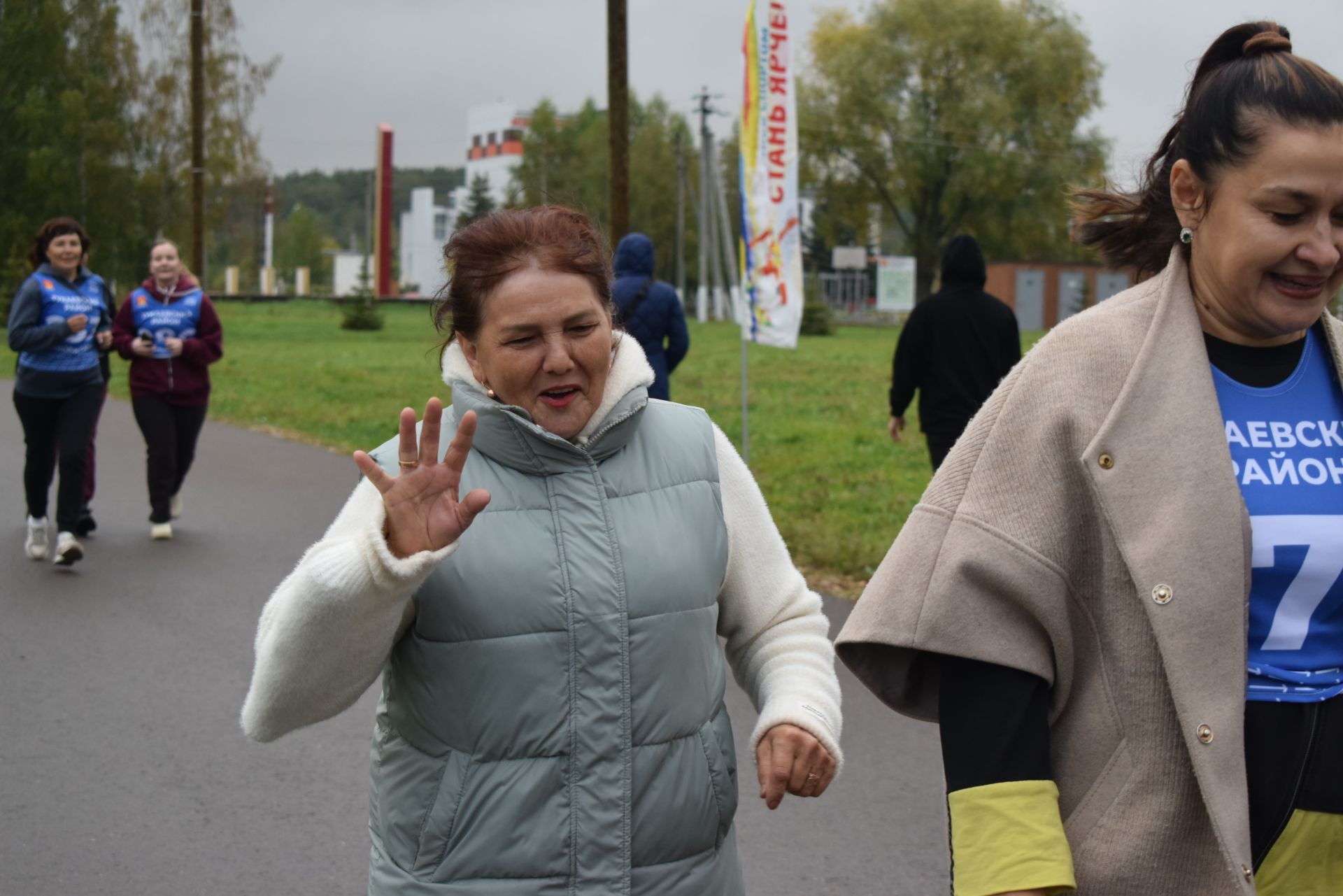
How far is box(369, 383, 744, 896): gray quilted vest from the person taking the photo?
7.78 feet

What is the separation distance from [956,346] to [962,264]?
18.9 inches

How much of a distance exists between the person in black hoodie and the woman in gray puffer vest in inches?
236

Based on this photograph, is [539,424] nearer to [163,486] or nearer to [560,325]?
[560,325]

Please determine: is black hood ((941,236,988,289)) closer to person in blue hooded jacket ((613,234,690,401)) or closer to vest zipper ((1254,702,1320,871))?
person in blue hooded jacket ((613,234,690,401))

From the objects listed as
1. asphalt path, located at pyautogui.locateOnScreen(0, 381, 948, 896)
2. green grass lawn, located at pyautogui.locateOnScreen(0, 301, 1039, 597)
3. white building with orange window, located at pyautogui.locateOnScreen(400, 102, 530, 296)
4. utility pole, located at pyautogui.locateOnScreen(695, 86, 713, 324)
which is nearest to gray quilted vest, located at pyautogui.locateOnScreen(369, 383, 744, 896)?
green grass lawn, located at pyautogui.locateOnScreen(0, 301, 1039, 597)

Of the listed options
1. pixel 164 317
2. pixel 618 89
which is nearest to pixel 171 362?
pixel 164 317

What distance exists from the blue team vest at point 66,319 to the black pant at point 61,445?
188 millimetres

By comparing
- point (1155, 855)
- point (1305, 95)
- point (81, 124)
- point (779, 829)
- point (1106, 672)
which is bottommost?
point (779, 829)

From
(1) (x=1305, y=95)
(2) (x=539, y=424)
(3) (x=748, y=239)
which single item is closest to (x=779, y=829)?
(2) (x=539, y=424)

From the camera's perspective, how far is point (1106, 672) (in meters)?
1.95

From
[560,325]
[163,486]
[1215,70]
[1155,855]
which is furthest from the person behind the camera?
[163,486]

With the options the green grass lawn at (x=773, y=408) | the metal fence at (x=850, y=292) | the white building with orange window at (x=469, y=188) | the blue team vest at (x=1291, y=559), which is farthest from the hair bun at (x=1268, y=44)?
the white building with orange window at (x=469, y=188)

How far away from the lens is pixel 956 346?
849 centimetres

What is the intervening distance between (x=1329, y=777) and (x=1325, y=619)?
20 centimetres
